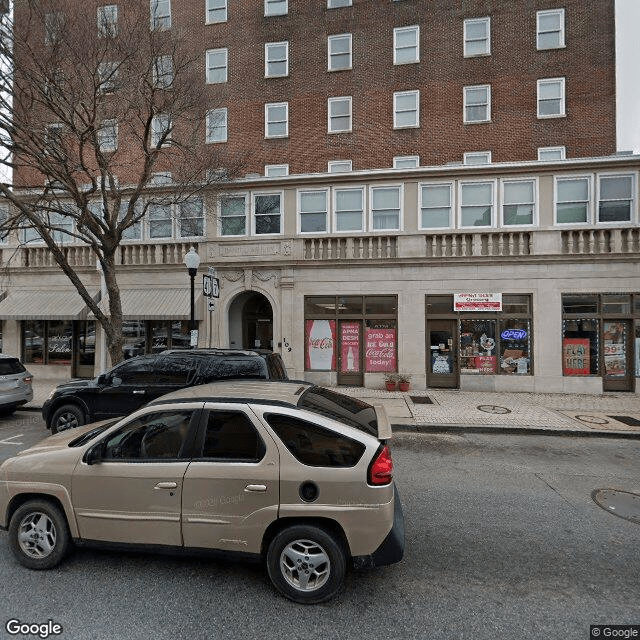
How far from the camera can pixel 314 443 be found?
3111mm

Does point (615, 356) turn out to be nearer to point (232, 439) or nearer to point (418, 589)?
point (418, 589)

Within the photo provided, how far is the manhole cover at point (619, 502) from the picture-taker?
4.49 meters

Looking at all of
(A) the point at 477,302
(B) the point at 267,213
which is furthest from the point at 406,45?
(A) the point at 477,302

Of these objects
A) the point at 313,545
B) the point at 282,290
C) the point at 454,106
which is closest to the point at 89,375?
the point at 282,290

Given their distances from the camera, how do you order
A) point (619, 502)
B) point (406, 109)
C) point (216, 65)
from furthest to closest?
point (216, 65) → point (406, 109) → point (619, 502)

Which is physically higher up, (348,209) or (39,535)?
(348,209)

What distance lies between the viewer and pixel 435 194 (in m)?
13.2

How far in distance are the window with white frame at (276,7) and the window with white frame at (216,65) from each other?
2800mm

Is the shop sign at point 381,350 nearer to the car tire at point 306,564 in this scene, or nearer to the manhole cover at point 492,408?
→ the manhole cover at point 492,408

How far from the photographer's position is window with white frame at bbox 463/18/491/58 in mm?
16875

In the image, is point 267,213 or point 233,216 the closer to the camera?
point 267,213

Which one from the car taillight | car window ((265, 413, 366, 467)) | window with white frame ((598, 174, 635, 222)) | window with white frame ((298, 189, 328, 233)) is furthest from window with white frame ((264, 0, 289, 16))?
the car taillight

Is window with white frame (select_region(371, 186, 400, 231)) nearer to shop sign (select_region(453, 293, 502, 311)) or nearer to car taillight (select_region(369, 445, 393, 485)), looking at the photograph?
shop sign (select_region(453, 293, 502, 311))

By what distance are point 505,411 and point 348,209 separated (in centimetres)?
843
